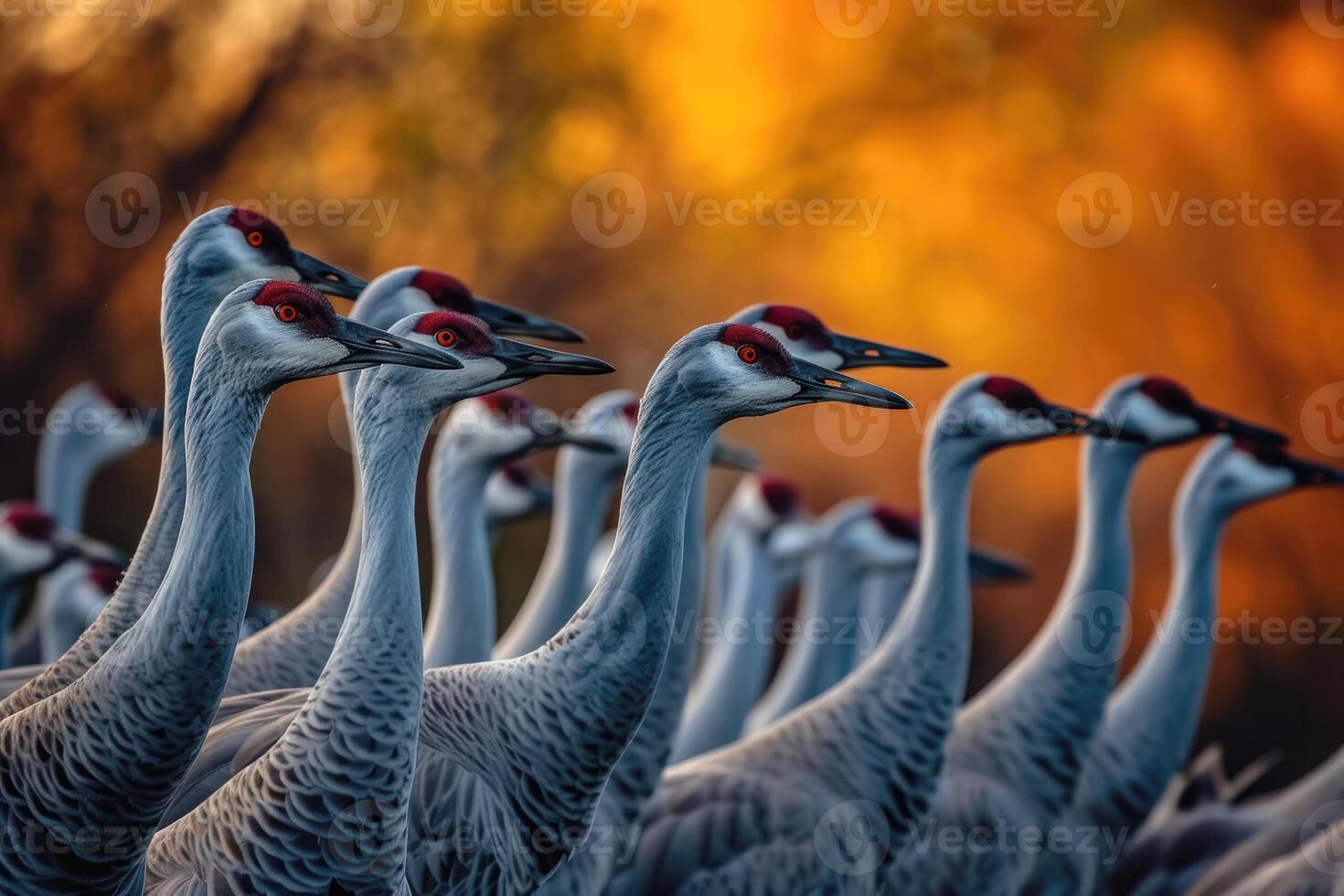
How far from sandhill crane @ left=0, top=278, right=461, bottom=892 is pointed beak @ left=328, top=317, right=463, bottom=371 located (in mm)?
29

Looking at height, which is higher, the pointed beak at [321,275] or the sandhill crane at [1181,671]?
the pointed beak at [321,275]

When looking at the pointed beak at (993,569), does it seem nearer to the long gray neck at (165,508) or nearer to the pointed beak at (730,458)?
the pointed beak at (730,458)

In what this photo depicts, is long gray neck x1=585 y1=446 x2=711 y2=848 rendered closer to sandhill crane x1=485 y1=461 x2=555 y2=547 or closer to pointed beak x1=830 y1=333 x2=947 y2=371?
pointed beak x1=830 y1=333 x2=947 y2=371

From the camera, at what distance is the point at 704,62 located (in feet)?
26.5

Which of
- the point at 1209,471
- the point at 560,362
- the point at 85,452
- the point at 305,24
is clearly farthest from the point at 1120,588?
the point at 305,24

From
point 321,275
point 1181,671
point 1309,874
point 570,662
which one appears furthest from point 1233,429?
point 321,275

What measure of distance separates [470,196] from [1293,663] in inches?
192

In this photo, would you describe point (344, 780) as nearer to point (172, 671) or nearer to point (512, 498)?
point (172, 671)

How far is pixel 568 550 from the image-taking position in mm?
4141

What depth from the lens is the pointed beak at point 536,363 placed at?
2.52m

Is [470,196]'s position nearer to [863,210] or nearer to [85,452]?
[863,210]

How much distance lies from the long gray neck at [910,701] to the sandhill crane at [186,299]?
1467 millimetres

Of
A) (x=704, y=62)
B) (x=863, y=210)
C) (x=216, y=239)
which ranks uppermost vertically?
(x=704, y=62)

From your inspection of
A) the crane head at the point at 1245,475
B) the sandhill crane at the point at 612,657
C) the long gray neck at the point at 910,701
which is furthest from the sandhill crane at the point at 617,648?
the crane head at the point at 1245,475
